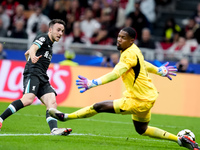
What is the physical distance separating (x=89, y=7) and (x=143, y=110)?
47.1 ft

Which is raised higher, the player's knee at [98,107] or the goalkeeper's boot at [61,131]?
the player's knee at [98,107]

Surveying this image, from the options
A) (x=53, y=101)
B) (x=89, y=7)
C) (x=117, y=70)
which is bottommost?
(x=53, y=101)

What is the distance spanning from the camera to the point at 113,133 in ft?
32.7

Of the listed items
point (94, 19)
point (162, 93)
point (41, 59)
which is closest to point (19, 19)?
point (94, 19)

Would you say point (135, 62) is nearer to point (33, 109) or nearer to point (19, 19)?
point (33, 109)

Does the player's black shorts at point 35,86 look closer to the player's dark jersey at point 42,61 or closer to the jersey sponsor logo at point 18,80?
the player's dark jersey at point 42,61

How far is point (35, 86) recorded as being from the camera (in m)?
8.87

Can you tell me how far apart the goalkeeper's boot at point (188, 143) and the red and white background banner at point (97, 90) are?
7478 mm

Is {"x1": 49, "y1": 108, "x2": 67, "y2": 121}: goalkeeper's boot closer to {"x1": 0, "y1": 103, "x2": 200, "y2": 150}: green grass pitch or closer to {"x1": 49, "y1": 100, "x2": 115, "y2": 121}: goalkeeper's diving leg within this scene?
{"x1": 49, "y1": 100, "x2": 115, "y2": 121}: goalkeeper's diving leg

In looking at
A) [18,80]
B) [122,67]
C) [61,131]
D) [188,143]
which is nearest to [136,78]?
[122,67]

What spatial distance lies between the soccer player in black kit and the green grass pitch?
0.39 metres

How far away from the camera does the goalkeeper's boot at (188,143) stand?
25.4 ft

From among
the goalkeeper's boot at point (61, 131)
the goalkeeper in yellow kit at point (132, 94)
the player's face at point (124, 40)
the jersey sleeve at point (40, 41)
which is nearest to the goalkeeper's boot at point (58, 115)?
the goalkeeper in yellow kit at point (132, 94)

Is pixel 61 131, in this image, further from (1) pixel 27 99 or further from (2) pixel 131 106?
(2) pixel 131 106
